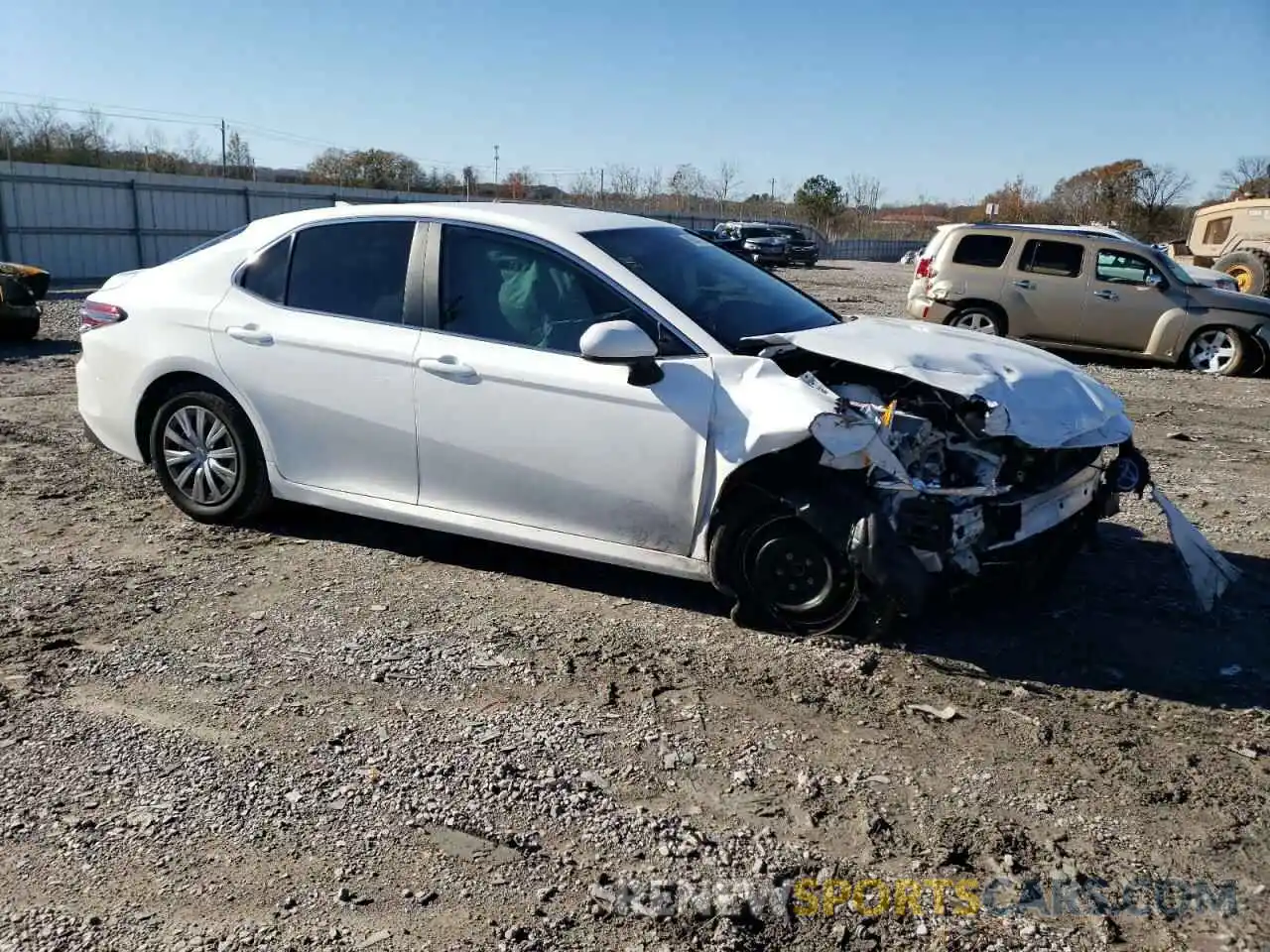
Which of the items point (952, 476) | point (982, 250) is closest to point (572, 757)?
point (952, 476)

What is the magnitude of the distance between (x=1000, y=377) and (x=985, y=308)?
34.5 feet

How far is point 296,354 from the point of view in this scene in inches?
210

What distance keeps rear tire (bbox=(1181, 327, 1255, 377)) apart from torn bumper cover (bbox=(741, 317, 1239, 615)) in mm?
9625

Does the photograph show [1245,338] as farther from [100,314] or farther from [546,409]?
[100,314]

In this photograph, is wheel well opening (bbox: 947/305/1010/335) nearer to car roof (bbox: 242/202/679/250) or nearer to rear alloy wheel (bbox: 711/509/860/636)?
car roof (bbox: 242/202/679/250)

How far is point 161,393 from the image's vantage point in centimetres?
586

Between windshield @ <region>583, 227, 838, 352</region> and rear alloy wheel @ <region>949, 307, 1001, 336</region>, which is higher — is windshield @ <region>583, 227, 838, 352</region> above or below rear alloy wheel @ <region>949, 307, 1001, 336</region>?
above

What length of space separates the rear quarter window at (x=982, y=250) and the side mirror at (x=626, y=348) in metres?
11.1

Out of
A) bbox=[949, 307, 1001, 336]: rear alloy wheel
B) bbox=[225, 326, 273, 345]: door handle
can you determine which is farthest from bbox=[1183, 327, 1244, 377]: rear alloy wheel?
bbox=[225, 326, 273, 345]: door handle

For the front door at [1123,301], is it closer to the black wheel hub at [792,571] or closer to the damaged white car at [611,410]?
the damaged white car at [611,410]

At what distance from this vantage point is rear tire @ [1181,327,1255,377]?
13234 mm

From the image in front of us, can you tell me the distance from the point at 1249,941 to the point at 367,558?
13.6ft

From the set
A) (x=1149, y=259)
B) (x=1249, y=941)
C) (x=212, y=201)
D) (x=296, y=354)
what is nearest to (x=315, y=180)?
(x=212, y=201)

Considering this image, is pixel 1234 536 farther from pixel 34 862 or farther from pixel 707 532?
pixel 34 862
